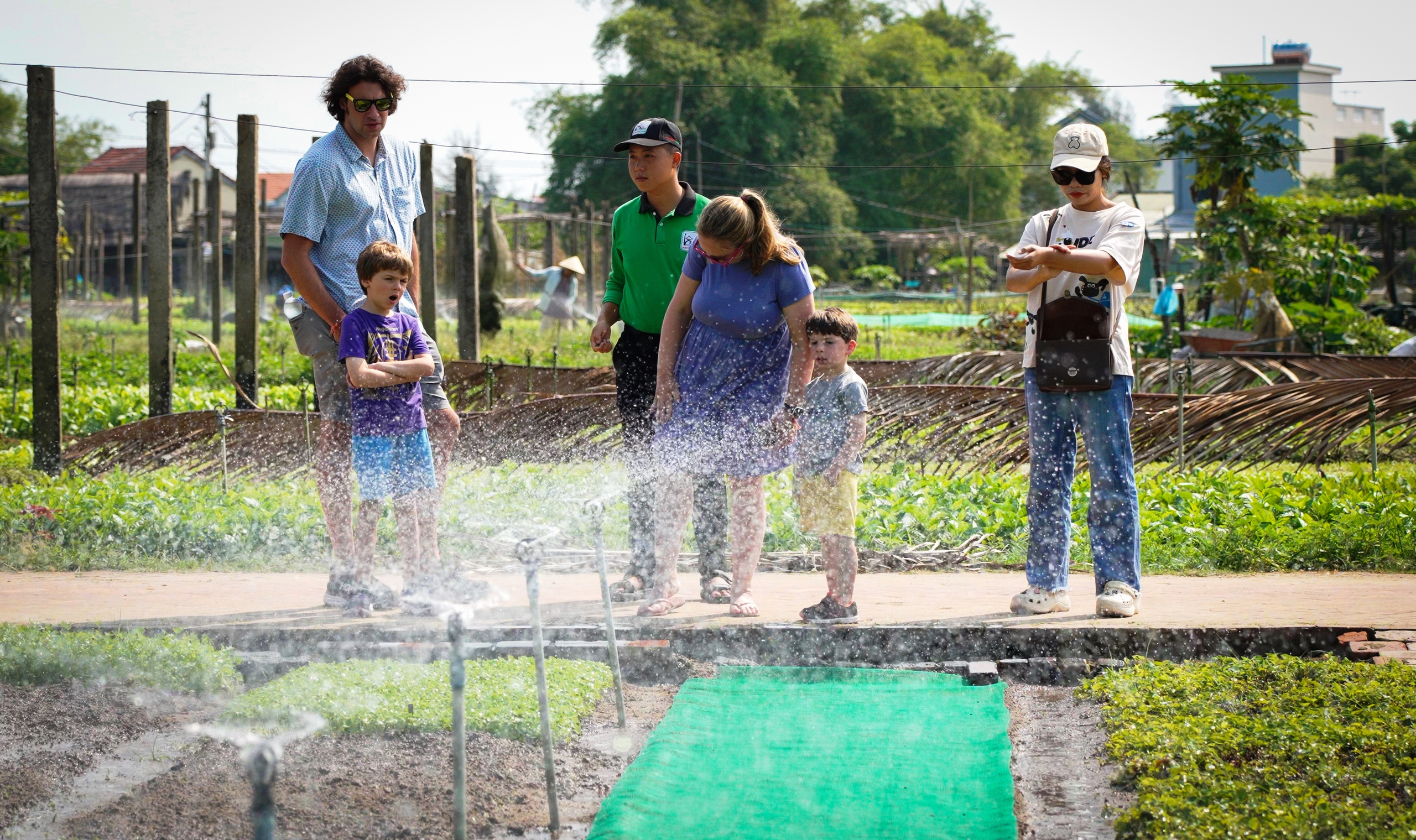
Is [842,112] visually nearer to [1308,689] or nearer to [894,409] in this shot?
[894,409]

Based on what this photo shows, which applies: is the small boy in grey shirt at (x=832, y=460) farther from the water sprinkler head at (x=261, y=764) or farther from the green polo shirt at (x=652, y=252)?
the water sprinkler head at (x=261, y=764)

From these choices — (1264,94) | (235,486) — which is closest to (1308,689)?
(235,486)

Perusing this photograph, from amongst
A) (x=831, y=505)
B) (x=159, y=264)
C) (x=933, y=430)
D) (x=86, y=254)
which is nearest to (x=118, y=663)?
(x=831, y=505)

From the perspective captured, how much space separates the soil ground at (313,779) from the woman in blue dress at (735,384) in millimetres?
1039

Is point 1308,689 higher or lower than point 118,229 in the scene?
lower

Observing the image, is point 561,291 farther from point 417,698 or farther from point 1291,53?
point 1291,53

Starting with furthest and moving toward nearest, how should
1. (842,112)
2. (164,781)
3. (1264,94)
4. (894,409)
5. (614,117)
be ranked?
(842,112)
(614,117)
(1264,94)
(894,409)
(164,781)

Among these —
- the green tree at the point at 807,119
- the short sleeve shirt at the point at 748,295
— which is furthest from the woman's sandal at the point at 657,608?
the green tree at the point at 807,119

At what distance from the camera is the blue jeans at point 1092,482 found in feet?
15.8

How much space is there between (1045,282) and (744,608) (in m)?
1.65

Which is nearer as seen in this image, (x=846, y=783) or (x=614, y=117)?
(x=846, y=783)

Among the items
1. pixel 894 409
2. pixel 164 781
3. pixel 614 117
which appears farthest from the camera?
pixel 614 117

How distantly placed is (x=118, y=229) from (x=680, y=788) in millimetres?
53964

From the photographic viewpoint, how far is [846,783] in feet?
11.4
